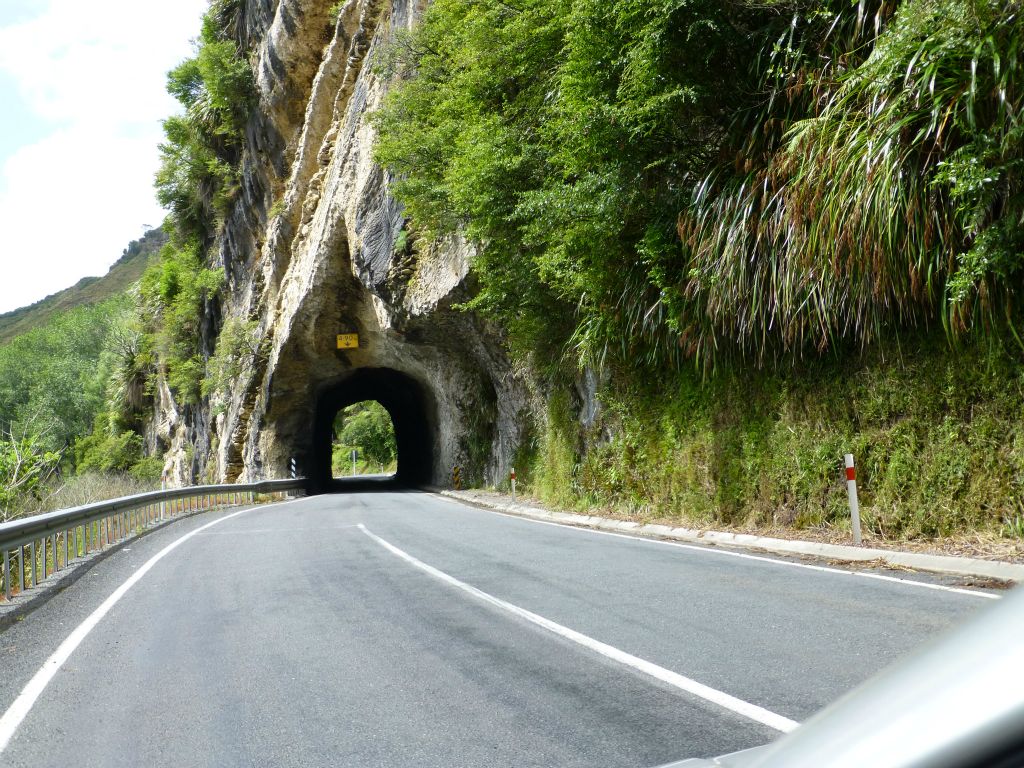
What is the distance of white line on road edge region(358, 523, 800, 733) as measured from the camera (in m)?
3.74

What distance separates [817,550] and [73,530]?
10.4m

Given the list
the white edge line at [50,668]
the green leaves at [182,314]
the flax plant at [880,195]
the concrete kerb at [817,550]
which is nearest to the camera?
the white edge line at [50,668]

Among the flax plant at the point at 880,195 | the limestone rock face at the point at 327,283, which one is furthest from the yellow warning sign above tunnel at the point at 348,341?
the flax plant at the point at 880,195

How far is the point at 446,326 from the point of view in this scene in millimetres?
26438

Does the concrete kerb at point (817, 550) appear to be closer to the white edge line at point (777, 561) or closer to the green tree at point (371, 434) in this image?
the white edge line at point (777, 561)

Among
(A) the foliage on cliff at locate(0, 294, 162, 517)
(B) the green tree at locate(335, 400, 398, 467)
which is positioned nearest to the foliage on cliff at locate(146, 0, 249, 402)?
(A) the foliage on cliff at locate(0, 294, 162, 517)

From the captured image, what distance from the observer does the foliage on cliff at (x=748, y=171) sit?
775 cm

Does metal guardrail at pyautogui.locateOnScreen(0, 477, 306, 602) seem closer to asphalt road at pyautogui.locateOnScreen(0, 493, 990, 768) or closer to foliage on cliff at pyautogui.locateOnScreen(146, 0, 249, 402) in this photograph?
asphalt road at pyautogui.locateOnScreen(0, 493, 990, 768)

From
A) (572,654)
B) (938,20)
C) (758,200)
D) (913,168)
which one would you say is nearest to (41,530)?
(572,654)

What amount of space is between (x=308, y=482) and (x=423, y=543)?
27153 millimetres

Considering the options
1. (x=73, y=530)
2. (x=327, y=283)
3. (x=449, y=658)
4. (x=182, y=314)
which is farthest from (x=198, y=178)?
(x=449, y=658)

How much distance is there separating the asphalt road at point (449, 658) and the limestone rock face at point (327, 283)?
16.0 metres

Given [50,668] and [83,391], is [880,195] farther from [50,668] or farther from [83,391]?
[83,391]

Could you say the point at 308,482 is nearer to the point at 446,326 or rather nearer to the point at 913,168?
the point at 446,326
